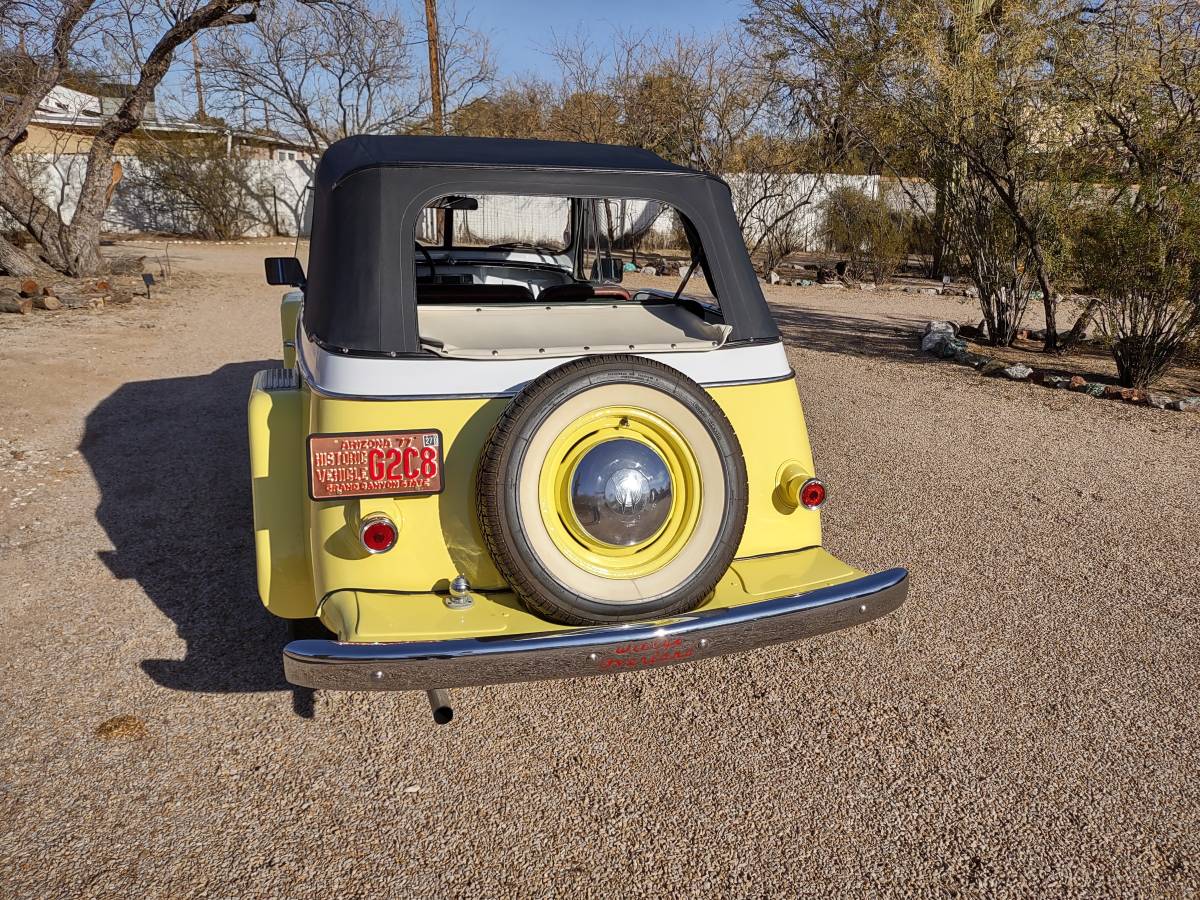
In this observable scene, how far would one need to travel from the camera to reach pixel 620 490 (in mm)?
2447

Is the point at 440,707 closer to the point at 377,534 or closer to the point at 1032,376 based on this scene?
the point at 377,534

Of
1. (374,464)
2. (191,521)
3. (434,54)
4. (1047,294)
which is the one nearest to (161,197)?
(434,54)

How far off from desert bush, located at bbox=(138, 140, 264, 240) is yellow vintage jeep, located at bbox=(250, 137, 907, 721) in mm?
21960

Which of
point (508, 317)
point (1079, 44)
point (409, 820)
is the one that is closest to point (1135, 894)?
point (409, 820)

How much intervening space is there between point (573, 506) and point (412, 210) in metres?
1.09

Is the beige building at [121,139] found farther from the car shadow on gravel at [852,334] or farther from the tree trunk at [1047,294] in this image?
the tree trunk at [1047,294]

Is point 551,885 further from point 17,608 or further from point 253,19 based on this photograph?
point 253,19

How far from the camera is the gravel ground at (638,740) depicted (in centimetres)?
215

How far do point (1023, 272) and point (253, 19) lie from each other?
444 inches

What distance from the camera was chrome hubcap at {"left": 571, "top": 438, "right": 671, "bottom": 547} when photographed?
244cm

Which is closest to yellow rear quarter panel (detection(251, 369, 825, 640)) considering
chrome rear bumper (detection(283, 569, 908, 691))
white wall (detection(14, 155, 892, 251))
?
chrome rear bumper (detection(283, 569, 908, 691))

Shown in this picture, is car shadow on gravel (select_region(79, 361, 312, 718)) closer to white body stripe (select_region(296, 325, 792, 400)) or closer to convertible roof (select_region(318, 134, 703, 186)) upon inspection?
white body stripe (select_region(296, 325, 792, 400))

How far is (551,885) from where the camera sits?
2.09 m

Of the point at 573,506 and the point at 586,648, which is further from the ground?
the point at 573,506
